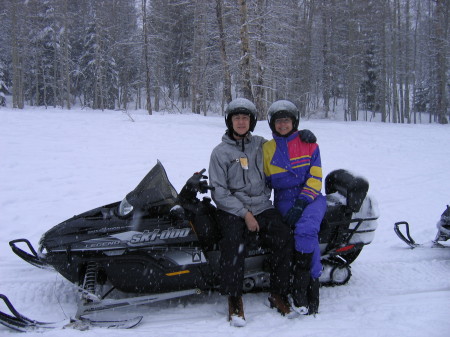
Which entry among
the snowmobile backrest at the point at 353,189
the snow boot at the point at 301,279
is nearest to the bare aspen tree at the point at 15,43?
the snowmobile backrest at the point at 353,189

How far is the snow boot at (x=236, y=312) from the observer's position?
120 inches

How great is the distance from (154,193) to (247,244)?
3.10 ft

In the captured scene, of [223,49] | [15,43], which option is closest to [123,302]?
[223,49]

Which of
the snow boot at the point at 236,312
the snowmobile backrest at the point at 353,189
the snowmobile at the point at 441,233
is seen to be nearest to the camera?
the snow boot at the point at 236,312

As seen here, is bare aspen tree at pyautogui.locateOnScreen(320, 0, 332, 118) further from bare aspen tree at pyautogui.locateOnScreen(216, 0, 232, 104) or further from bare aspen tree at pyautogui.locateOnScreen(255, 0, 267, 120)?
bare aspen tree at pyautogui.locateOnScreen(216, 0, 232, 104)

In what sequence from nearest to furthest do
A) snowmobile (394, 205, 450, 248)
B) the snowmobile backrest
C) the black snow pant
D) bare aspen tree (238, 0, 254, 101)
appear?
the black snow pant < the snowmobile backrest < snowmobile (394, 205, 450, 248) < bare aspen tree (238, 0, 254, 101)

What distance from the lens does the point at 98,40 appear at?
30047 mm

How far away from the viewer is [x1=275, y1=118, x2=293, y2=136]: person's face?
360cm

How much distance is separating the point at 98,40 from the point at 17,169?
2592cm

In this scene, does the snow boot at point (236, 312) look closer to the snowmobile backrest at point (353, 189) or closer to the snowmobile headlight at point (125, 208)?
the snowmobile headlight at point (125, 208)

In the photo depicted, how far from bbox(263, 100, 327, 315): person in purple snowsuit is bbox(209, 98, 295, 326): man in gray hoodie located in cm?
9

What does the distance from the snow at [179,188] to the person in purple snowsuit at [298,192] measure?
0.29 m

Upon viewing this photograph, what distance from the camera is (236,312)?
316 centimetres

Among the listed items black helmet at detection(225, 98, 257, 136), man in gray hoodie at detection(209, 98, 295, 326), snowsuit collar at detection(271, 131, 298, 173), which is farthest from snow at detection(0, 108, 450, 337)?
black helmet at detection(225, 98, 257, 136)
